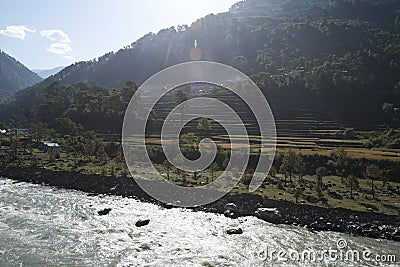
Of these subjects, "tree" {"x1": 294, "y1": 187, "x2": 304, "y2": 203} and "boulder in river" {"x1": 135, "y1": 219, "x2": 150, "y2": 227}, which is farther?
"tree" {"x1": 294, "y1": 187, "x2": 304, "y2": 203}

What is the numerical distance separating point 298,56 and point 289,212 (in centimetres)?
8008

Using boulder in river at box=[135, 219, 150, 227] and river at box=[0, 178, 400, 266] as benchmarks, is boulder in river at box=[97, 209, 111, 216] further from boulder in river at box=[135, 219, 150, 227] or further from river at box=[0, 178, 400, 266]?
boulder in river at box=[135, 219, 150, 227]

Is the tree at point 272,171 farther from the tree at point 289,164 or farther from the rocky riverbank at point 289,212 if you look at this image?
the rocky riverbank at point 289,212

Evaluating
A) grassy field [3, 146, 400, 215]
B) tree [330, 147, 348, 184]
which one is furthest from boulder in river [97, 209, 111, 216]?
tree [330, 147, 348, 184]

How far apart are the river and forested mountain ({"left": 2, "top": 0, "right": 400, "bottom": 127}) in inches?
1473

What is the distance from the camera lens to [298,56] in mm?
92312

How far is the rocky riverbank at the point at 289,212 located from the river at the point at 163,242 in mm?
652

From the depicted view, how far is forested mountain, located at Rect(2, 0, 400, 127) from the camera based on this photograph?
194 ft

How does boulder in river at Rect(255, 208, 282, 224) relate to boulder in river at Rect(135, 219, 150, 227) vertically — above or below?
above

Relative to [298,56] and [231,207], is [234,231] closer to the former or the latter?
[231,207]

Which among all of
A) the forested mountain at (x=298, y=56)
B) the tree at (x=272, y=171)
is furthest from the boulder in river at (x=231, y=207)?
the forested mountain at (x=298, y=56)

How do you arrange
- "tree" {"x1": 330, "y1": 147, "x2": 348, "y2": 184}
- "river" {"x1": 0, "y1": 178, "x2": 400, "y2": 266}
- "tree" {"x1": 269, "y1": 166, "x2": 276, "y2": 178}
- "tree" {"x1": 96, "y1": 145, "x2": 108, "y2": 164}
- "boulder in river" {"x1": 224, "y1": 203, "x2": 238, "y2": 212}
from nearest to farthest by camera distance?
"river" {"x1": 0, "y1": 178, "x2": 400, "y2": 266} → "boulder in river" {"x1": 224, "y1": 203, "x2": 238, "y2": 212} → "tree" {"x1": 269, "y1": 166, "x2": 276, "y2": 178} → "tree" {"x1": 330, "y1": 147, "x2": 348, "y2": 184} → "tree" {"x1": 96, "y1": 145, "x2": 108, "y2": 164}

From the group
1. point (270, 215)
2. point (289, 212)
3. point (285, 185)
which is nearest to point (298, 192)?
point (285, 185)

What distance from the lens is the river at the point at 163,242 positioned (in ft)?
44.6
